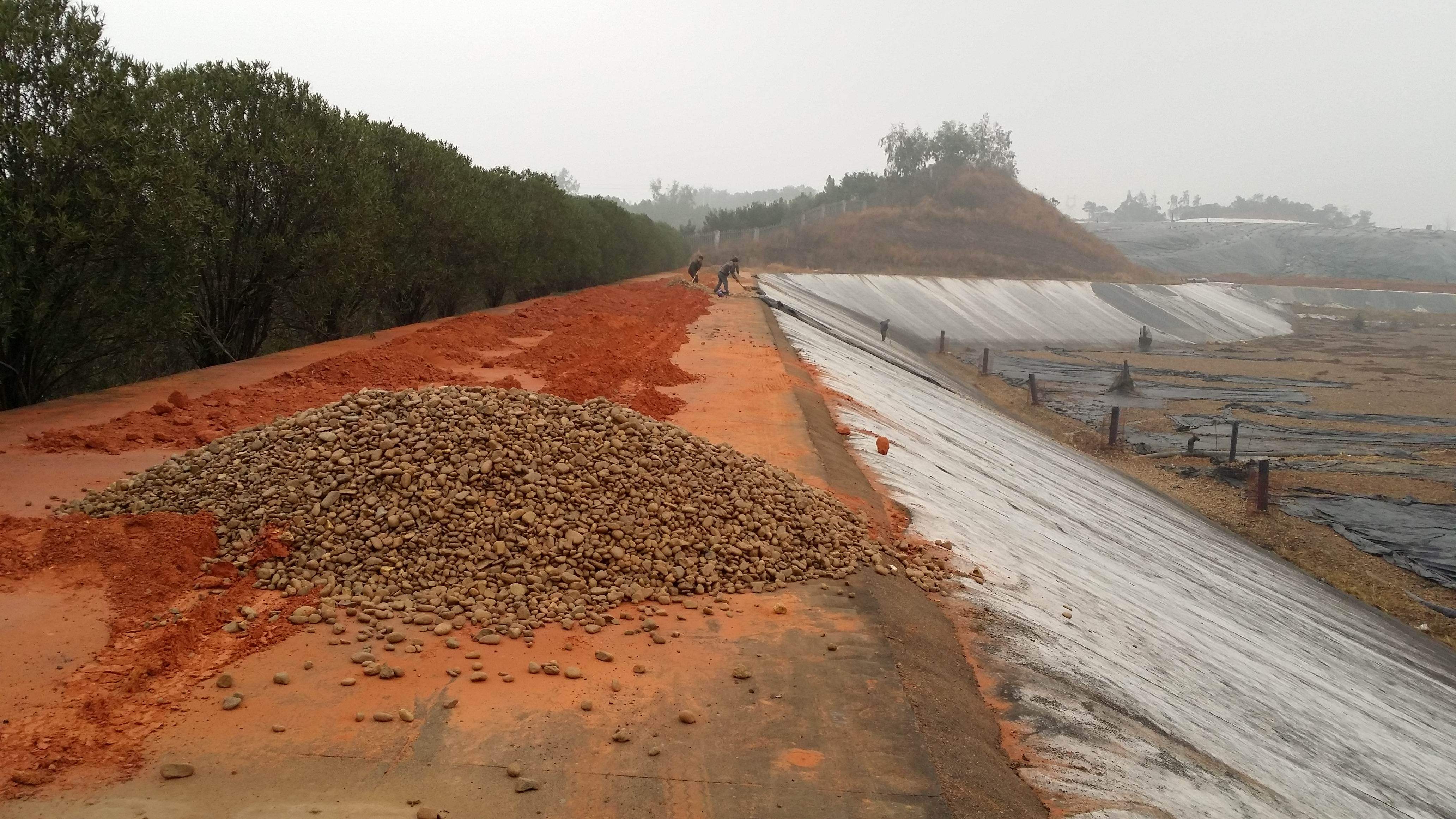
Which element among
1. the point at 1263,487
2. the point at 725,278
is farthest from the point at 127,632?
the point at 725,278

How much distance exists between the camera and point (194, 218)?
1421 centimetres

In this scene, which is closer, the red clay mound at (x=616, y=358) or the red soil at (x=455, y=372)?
the red soil at (x=455, y=372)

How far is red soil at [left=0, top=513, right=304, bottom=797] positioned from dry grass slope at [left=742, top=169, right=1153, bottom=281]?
58.6 meters

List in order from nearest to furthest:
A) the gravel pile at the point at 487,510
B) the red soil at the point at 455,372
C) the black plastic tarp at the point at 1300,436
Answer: the gravel pile at the point at 487,510, the red soil at the point at 455,372, the black plastic tarp at the point at 1300,436

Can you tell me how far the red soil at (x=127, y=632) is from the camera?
492 cm

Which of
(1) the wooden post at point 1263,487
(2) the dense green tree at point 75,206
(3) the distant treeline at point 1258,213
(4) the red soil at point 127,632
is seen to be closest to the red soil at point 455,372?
(2) the dense green tree at point 75,206

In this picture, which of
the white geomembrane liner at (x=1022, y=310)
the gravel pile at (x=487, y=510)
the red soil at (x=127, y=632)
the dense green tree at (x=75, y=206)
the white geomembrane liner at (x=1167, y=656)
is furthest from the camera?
the white geomembrane liner at (x=1022, y=310)

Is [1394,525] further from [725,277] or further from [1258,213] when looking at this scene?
[1258,213]

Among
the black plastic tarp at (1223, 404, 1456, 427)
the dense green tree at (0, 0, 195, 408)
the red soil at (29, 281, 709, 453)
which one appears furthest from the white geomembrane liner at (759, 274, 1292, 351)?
the dense green tree at (0, 0, 195, 408)

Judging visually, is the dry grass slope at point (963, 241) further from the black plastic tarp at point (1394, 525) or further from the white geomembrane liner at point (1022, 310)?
the black plastic tarp at point (1394, 525)

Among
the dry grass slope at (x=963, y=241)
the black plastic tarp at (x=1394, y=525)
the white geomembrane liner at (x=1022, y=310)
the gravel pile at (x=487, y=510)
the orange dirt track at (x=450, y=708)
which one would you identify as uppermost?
the dry grass slope at (x=963, y=241)

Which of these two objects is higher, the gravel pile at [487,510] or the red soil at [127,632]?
the gravel pile at [487,510]

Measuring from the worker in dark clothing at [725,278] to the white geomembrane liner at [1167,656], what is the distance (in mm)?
17075

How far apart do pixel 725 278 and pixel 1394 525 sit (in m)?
22.9
